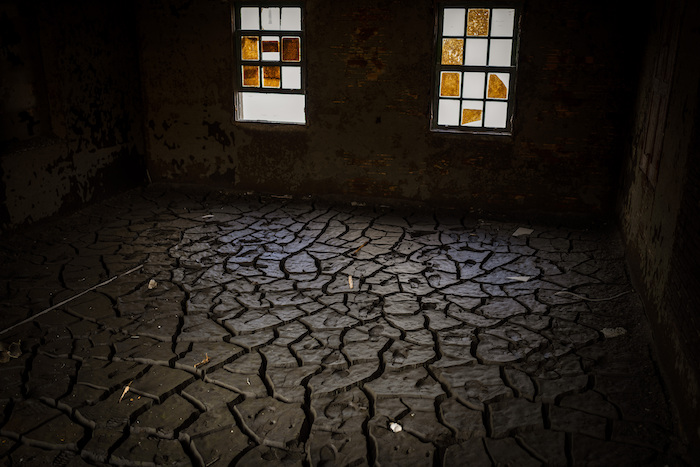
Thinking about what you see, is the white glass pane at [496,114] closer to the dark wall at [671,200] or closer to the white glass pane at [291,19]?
the dark wall at [671,200]

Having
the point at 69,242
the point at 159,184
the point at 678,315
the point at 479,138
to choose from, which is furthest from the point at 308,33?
the point at 678,315

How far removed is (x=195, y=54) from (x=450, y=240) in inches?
171

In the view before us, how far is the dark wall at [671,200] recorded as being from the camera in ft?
11.3

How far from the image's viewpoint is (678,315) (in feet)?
12.1

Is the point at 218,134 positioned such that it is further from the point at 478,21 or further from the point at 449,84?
the point at 478,21

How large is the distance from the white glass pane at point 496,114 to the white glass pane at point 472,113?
0.22 ft

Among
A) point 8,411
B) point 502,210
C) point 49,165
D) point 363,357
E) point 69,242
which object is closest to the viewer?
point 8,411

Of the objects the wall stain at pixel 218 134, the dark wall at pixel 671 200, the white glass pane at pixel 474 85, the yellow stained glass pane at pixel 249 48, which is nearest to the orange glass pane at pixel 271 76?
the yellow stained glass pane at pixel 249 48

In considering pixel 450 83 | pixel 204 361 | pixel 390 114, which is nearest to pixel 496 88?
pixel 450 83

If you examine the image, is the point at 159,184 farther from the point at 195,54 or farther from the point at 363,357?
the point at 363,357

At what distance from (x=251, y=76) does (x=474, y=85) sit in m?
3.02

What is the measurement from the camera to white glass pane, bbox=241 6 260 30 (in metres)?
7.60

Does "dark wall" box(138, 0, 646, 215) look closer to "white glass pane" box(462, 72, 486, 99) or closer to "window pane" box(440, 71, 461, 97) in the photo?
"window pane" box(440, 71, 461, 97)

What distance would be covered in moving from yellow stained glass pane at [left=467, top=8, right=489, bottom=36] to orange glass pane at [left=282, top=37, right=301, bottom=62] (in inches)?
88.1
